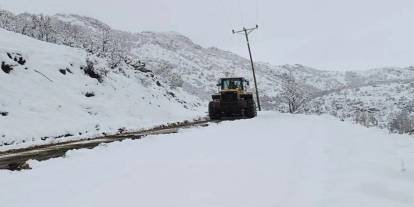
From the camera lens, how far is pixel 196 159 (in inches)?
342

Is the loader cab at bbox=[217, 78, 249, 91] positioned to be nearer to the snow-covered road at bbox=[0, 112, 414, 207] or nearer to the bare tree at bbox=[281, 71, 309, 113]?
the snow-covered road at bbox=[0, 112, 414, 207]

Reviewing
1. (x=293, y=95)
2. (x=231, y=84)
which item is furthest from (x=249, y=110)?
(x=293, y=95)

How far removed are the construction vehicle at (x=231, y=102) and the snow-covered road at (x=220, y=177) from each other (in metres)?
16.7

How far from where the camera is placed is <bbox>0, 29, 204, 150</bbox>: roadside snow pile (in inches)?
770

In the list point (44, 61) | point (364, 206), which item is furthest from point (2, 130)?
point (364, 206)

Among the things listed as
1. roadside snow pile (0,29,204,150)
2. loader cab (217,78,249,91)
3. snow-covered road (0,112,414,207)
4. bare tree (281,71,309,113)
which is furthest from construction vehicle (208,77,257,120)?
bare tree (281,71,309,113)

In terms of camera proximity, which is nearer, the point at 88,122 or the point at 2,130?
the point at 2,130

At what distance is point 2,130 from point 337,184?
1452 cm

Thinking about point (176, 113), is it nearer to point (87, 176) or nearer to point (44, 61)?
point (44, 61)

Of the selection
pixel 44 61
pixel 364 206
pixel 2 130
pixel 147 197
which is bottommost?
pixel 364 206

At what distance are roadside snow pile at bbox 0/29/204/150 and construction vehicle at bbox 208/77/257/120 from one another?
354cm

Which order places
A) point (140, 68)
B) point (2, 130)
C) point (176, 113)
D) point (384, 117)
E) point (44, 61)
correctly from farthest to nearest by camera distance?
point (384, 117), point (140, 68), point (176, 113), point (44, 61), point (2, 130)

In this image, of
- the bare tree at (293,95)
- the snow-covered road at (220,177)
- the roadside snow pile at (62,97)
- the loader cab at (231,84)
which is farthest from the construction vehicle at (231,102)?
the bare tree at (293,95)

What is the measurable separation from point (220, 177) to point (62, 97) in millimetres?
18371
